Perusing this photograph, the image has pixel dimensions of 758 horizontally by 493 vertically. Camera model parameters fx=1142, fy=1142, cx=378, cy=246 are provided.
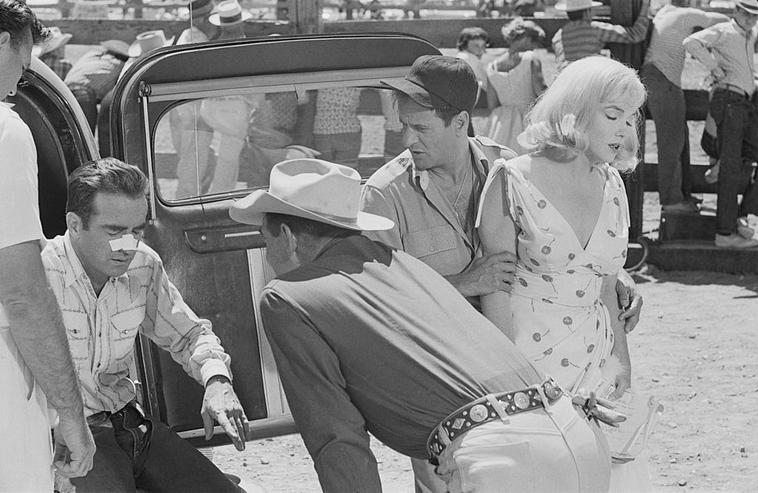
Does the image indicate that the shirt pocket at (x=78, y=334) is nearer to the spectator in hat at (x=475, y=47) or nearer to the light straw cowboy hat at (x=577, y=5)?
the light straw cowboy hat at (x=577, y=5)

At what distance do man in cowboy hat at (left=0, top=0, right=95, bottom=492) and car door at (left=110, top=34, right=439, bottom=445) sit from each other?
1.21 metres

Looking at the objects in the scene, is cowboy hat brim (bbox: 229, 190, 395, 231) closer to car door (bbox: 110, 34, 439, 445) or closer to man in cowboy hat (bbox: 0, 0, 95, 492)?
man in cowboy hat (bbox: 0, 0, 95, 492)

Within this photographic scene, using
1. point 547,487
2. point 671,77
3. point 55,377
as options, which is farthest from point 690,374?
point 55,377

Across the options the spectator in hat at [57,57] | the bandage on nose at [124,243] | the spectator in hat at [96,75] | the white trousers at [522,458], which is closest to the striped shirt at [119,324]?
the bandage on nose at [124,243]

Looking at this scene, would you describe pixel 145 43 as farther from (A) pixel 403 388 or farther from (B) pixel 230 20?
(A) pixel 403 388

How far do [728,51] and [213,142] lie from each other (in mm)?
5034

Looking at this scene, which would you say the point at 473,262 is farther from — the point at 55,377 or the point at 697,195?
the point at 697,195

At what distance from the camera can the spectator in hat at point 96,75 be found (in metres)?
8.94

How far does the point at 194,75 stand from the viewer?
13.5 feet

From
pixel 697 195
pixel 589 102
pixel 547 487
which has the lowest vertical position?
pixel 697 195

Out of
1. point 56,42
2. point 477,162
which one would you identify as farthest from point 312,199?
point 56,42

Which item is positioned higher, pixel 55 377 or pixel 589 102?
pixel 589 102

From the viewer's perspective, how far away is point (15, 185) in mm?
2562

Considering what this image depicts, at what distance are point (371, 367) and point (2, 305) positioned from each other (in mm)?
866
